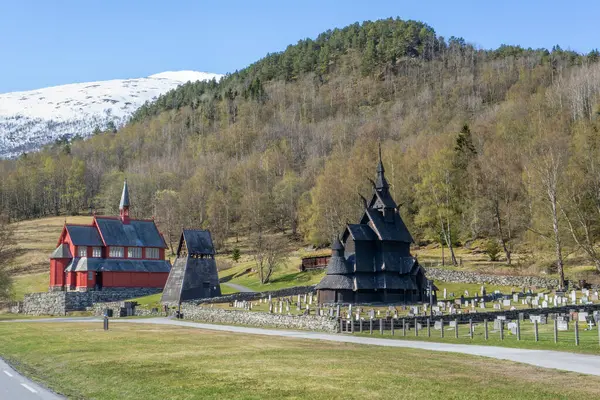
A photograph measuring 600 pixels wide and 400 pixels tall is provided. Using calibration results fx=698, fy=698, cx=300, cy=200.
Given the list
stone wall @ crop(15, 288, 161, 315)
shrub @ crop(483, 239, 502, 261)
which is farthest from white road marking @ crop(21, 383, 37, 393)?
shrub @ crop(483, 239, 502, 261)

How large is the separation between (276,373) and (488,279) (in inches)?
2060

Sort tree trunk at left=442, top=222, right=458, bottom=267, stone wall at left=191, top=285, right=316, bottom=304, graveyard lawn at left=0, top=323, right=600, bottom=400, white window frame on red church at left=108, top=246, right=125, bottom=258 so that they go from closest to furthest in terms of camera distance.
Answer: graveyard lawn at left=0, top=323, right=600, bottom=400
stone wall at left=191, top=285, right=316, bottom=304
tree trunk at left=442, top=222, right=458, bottom=267
white window frame on red church at left=108, top=246, right=125, bottom=258

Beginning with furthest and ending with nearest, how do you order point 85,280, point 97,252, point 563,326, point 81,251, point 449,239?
1. point 97,252
2. point 81,251
3. point 85,280
4. point 449,239
5. point 563,326

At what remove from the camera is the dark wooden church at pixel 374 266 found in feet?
194

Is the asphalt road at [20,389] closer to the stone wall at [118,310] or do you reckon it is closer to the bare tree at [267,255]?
the stone wall at [118,310]

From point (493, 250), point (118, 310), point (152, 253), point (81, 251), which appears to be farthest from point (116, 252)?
point (493, 250)

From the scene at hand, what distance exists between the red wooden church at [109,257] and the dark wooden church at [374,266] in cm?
3588

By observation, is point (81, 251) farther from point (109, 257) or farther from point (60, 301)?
Result: point (60, 301)

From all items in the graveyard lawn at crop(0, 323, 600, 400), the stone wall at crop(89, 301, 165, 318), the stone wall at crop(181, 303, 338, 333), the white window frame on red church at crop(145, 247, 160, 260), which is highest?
the white window frame on red church at crop(145, 247, 160, 260)

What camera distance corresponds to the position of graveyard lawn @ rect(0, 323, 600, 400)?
17688 mm

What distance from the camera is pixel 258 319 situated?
49.3m

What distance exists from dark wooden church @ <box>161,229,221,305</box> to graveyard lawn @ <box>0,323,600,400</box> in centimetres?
3633

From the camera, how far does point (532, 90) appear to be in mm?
164750

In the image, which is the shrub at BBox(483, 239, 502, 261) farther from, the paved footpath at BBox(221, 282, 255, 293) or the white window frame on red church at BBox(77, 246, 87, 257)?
the white window frame on red church at BBox(77, 246, 87, 257)
